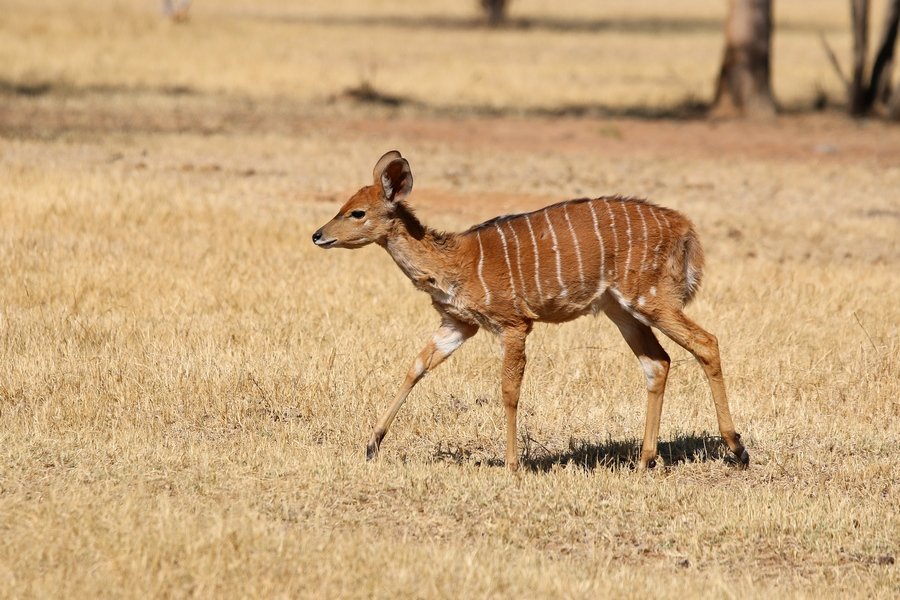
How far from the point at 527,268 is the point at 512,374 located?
59cm

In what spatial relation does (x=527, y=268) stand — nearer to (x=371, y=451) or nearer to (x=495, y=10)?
(x=371, y=451)

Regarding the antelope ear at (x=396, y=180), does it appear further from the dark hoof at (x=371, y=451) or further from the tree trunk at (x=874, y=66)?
the tree trunk at (x=874, y=66)

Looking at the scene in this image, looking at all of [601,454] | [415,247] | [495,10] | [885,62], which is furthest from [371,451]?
[495,10]

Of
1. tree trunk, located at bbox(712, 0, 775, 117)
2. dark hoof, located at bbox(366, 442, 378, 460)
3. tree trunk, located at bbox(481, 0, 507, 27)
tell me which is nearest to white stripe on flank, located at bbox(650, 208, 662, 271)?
dark hoof, located at bbox(366, 442, 378, 460)

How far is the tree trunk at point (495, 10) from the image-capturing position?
177ft

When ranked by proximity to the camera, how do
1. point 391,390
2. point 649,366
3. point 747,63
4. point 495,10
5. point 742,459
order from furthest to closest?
point 495,10 < point 747,63 < point 391,390 < point 649,366 < point 742,459

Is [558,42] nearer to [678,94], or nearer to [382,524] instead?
[678,94]

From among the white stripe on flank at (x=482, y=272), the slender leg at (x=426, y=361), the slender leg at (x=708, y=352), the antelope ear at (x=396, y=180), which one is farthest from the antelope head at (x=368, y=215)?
the slender leg at (x=708, y=352)

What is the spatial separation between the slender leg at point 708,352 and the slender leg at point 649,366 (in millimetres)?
279

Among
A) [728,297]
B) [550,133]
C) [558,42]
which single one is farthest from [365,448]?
[558,42]

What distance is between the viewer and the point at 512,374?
7316mm

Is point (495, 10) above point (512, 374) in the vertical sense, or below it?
above

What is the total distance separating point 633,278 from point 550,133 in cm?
1593

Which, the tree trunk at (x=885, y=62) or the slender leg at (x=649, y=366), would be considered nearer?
the slender leg at (x=649, y=366)
